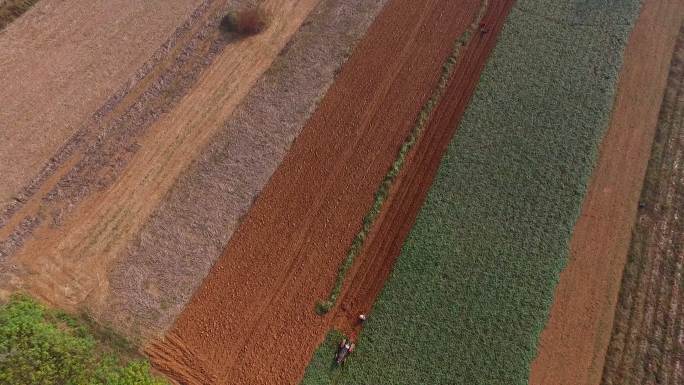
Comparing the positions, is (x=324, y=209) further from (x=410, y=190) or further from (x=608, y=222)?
(x=608, y=222)

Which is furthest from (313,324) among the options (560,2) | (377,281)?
(560,2)

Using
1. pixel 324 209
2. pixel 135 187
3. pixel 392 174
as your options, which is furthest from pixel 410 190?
pixel 135 187

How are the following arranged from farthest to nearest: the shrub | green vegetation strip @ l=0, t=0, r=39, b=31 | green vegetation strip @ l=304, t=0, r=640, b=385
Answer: green vegetation strip @ l=0, t=0, r=39, b=31, the shrub, green vegetation strip @ l=304, t=0, r=640, b=385

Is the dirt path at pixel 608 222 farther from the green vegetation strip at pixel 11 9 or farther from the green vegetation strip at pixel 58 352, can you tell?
the green vegetation strip at pixel 11 9

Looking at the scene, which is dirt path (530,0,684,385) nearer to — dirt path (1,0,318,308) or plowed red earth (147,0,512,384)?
plowed red earth (147,0,512,384)

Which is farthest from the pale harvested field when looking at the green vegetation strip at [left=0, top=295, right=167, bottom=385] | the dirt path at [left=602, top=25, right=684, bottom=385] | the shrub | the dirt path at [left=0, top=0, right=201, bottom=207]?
the dirt path at [left=602, top=25, right=684, bottom=385]

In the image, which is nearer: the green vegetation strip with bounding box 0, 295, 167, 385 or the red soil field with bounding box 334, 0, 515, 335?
the green vegetation strip with bounding box 0, 295, 167, 385
